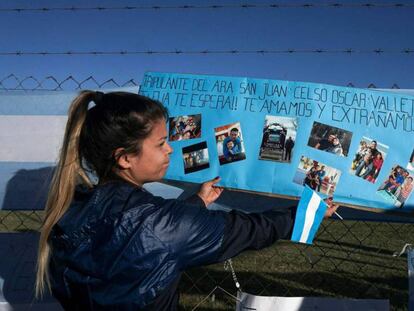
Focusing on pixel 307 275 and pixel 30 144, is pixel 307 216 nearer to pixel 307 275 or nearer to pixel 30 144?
pixel 30 144

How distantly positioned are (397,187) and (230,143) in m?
0.96

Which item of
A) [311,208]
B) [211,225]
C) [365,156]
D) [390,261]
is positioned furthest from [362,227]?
[211,225]

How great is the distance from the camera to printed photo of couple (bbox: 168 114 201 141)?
2877 millimetres

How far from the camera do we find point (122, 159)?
1690 millimetres

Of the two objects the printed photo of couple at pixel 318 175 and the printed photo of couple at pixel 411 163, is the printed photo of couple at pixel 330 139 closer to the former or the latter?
the printed photo of couple at pixel 318 175

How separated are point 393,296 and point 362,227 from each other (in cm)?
488

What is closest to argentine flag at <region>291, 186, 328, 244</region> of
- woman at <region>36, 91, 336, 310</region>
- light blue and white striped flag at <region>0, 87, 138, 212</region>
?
woman at <region>36, 91, 336, 310</region>

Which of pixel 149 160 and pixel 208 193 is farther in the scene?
pixel 208 193

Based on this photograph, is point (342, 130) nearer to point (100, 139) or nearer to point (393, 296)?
point (100, 139)

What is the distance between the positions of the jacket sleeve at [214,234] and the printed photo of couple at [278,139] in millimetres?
1050

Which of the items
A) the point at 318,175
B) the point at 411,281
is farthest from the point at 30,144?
the point at 411,281

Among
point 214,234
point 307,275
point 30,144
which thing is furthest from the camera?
point 307,275

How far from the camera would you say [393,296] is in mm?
4418

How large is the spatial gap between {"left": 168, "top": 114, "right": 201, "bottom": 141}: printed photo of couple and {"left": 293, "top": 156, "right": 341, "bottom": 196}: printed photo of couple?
633 millimetres
